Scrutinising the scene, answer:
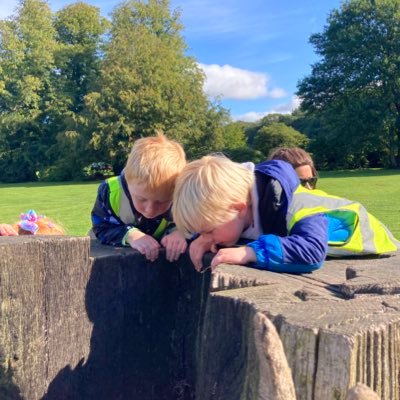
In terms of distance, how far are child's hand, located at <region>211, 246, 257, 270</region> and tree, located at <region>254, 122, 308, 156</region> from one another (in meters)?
42.9

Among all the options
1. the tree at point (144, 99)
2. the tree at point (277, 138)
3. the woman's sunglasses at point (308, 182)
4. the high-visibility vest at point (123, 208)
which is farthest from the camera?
the tree at point (277, 138)

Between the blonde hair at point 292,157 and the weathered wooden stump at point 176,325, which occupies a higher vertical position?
the blonde hair at point 292,157

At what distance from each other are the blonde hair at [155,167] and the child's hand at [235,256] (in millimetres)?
639

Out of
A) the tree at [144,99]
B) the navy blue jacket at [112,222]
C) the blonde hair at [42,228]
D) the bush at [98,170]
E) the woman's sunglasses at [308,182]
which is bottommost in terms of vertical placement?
the bush at [98,170]

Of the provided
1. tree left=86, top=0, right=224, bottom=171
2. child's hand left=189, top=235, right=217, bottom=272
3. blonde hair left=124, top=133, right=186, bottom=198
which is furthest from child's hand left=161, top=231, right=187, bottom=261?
tree left=86, top=0, right=224, bottom=171

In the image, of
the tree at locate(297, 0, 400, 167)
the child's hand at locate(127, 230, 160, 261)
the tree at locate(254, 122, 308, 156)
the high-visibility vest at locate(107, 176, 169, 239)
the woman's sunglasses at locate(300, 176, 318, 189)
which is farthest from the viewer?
the tree at locate(254, 122, 308, 156)

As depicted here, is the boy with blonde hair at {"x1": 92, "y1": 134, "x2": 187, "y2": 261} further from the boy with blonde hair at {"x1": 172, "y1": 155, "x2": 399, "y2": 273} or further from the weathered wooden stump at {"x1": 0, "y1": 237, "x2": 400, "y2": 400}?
the boy with blonde hair at {"x1": 172, "y1": 155, "x2": 399, "y2": 273}

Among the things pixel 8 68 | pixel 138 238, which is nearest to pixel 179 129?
pixel 8 68

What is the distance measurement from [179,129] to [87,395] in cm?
4319

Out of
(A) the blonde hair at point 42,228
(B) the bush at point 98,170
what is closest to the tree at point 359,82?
(B) the bush at point 98,170

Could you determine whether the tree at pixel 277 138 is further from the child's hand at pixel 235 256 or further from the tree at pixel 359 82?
the child's hand at pixel 235 256

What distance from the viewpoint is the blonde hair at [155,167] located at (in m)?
2.97

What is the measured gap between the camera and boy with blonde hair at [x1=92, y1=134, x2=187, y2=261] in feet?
9.47

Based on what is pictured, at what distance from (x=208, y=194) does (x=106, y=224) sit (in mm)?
1015
